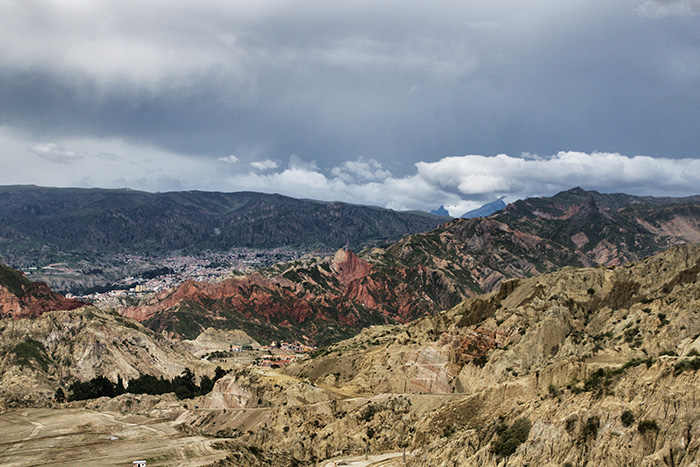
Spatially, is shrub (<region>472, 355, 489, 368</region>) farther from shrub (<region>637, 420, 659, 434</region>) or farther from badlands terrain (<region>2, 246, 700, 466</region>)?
shrub (<region>637, 420, 659, 434</region>)

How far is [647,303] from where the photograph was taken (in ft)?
302

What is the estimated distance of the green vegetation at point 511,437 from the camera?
43125 mm

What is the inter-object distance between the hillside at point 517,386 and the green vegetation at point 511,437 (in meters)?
0.12

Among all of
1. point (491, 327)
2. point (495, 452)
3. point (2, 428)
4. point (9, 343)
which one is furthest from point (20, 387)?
point (495, 452)

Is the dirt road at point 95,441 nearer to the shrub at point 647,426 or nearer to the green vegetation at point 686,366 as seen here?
the shrub at point 647,426

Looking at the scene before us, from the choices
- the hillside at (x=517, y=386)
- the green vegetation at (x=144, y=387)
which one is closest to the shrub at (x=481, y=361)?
the hillside at (x=517, y=386)

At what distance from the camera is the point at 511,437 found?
43.9m

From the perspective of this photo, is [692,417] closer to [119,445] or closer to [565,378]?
[565,378]

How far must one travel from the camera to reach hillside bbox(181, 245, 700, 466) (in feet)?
125

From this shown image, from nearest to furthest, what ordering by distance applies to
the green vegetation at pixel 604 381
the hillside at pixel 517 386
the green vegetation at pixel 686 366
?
the green vegetation at pixel 686 366, the hillside at pixel 517 386, the green vegetation at pixel 604 381

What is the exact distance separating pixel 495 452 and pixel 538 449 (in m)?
4.84

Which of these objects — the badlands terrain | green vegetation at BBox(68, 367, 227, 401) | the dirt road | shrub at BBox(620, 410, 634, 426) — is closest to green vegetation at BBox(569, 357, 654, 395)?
the badlands terrain

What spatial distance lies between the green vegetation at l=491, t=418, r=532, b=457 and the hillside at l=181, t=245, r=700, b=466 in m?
0.12

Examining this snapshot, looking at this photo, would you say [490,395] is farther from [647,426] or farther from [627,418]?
[647,426]
